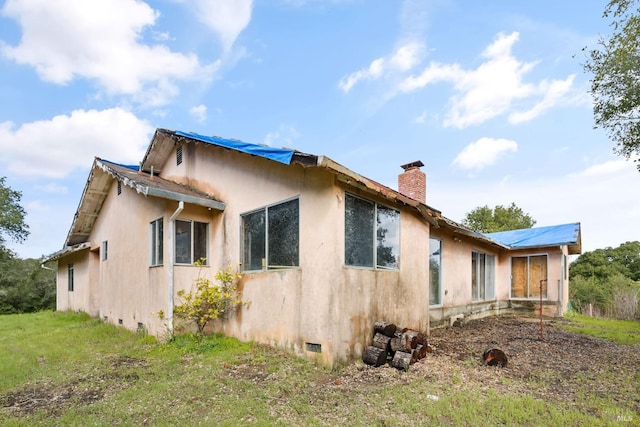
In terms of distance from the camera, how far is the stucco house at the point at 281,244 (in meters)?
5.91

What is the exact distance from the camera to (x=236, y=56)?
11.6 meters

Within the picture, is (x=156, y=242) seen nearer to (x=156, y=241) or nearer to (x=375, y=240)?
(x=156, y=241)

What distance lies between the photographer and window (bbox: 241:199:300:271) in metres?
6.46

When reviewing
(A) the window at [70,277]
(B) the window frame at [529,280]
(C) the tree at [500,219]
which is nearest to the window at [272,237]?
(B) the window frame at [529,280]

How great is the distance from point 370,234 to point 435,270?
168 inches

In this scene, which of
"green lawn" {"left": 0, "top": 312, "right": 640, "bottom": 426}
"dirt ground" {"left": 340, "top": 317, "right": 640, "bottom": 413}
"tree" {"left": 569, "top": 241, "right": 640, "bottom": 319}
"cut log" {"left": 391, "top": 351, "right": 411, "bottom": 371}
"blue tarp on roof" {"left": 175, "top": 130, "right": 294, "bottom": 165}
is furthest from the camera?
"tree" {"left": 569, "top": 241, "right": 640, "bottom": 319}

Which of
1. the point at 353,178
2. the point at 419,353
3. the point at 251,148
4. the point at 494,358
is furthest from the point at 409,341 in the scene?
the point at 251,148

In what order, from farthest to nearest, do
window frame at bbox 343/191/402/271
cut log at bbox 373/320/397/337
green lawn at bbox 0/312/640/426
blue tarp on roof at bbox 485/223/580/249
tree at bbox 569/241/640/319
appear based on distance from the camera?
tree at bbox 569/241/640/319 → blue tarp on roof at bbox 485/223/580/249 → cut log at bbox 373/320/397/337 → window frame at bbox 343/191/402/271 → green lawn at bbox 0/312/640/426

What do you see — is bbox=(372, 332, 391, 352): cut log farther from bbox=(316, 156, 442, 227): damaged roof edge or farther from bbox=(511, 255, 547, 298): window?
bbox=(511, 255, 547, 298): window

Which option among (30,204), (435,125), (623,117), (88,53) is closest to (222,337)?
(88,53)

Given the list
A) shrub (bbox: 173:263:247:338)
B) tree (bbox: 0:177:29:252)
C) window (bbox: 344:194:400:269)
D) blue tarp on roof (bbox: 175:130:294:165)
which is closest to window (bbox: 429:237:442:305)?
window (bbox: 344:194:400:269)

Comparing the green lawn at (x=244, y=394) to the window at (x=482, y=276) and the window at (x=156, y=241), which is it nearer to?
the window at (x=156, y=241)

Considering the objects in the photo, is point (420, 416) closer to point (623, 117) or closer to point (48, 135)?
point (623, 117)

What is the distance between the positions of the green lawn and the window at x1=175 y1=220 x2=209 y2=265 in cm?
187
